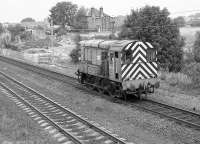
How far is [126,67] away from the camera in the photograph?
681 inches

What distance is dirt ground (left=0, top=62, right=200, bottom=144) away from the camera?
1142 cm

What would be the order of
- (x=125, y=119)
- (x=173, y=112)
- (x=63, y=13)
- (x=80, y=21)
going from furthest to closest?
(x=63, y=13) < (x=80, y=21) < (x=173, y=112) < (x=125, y=119)

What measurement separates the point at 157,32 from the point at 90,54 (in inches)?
508

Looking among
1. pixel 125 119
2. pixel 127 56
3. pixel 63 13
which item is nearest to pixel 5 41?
pixel 63 13

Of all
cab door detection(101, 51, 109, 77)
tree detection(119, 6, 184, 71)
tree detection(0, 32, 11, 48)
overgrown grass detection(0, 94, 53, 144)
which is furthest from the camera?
tree detection(0, 32, 11, 48)

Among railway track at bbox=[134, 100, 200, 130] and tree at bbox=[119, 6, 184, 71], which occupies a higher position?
tree at bbox=[119, 6, 184, 71]

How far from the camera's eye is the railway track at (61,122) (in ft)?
37.6

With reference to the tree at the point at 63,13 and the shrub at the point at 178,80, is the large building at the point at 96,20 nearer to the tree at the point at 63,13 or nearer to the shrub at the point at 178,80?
the tree at the point at 63,13

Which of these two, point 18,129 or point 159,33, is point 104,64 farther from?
point 159,33

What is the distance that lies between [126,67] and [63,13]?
9128cm

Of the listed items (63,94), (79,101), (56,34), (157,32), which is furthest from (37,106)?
(56,34)

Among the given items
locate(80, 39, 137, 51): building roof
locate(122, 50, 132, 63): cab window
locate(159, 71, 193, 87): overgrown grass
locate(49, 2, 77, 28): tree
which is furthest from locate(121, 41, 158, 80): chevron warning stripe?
locate(49, 2, 77, 28): tree

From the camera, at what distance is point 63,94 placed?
20562 millimetres

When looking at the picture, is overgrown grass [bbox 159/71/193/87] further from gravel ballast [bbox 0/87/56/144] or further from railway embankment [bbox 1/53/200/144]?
gravel ballast [bbox 0/87/56/144]
